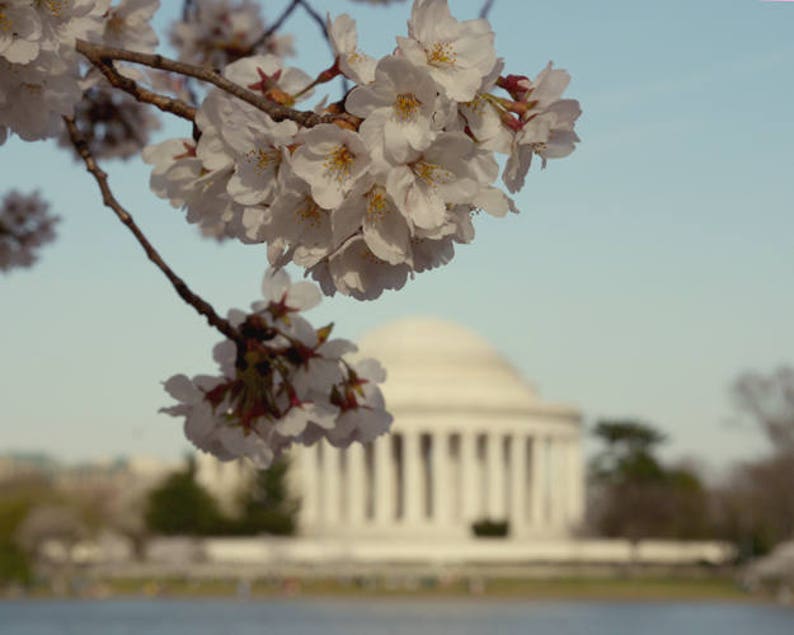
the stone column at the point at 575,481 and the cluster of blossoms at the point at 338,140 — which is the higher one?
the stone column at the point at 575,481

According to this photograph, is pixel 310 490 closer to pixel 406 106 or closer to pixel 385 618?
pixel 385 618

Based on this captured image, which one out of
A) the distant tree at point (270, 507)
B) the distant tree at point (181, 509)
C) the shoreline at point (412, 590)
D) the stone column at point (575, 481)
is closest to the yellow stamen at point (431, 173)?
the shoreline at point (412, 590)

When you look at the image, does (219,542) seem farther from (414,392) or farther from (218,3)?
(218,3)

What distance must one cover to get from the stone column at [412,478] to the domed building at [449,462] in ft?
0.20

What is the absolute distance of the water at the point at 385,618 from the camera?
4347cm

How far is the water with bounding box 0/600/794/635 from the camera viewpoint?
43.5m

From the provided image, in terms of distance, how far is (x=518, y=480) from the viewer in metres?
106

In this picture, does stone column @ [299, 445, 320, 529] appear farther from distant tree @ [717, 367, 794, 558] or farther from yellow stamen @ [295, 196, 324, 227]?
yellow stamen @ [295, 196, 324, 227]

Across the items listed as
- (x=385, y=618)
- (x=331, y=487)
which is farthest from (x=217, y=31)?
(x=331, y=487)

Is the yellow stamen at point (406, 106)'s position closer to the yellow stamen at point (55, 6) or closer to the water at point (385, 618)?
the yellow stamen at point (55, 6)

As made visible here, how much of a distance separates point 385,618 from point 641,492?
50.1 m

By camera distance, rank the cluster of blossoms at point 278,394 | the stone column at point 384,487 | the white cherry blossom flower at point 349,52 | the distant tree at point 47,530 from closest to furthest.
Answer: the white cherry blossom flower at point 349,52
the cluster of blossoms at point 278,394
the distant tree at point 47,530
the stone column at point 384,487

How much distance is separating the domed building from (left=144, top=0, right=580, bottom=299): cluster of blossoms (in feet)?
315

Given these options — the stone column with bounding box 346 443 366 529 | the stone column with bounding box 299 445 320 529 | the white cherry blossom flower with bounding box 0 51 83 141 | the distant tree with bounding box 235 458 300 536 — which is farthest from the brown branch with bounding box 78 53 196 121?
the stone column with bounding box 299 445 320 529
